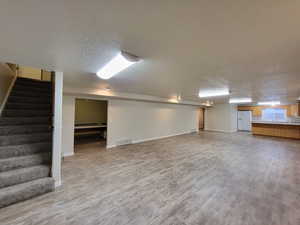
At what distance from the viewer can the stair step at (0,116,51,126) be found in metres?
2.97

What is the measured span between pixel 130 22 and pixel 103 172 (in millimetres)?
3151

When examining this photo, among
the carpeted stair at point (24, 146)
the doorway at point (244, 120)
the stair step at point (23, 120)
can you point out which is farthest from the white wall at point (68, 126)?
the doorway at point (244, 120)

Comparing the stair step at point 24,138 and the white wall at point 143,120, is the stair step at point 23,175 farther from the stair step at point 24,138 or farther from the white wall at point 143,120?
the white wall at point 143,120

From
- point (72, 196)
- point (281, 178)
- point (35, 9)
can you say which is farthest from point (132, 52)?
point (281, 178)

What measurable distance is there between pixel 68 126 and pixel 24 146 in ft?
6.31

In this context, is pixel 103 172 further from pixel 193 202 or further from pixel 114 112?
pixel 114 112

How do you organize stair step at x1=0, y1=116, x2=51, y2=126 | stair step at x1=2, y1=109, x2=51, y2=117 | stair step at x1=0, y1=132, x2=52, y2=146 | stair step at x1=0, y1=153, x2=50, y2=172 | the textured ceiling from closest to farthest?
1. the textured ceiling
2. stair step at x1=0, y1=153, x2=50, y2=172
3. stair step at x1=0, y1=132, x2=52, y2=146
4. stair step at x1=0, y1=116, x2=51, y2=126
5. stair step at x1=2, y1=109, x2=51, y2=117

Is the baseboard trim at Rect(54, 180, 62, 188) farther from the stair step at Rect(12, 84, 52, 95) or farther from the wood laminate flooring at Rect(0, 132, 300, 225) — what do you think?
the stair step at Rect(12, 84, 52, 95)

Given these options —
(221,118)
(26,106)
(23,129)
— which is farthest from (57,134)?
(221,118)

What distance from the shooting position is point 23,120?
318cm

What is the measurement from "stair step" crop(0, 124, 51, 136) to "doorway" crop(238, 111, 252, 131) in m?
12.3

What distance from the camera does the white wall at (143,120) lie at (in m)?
5.79

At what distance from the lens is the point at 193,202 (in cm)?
218

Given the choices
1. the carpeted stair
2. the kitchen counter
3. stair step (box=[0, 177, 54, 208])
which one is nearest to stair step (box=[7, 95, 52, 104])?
the carpeted stair
